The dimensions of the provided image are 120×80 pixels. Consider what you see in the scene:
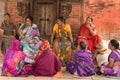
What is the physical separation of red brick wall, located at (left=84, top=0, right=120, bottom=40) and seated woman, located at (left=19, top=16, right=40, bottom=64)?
4858 millimetres

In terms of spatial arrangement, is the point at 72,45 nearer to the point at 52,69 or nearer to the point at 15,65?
the point at 52,69

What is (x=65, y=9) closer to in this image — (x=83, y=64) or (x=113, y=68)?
(x=83, y=64)

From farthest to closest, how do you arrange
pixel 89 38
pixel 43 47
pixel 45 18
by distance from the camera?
pixel 45 18 → pixel 89 38 → pixel 43 47

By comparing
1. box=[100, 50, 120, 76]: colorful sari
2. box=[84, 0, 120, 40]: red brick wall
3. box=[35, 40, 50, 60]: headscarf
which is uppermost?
box=[84, 0, 120, 40]: red brick wall

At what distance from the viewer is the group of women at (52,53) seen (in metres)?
7.34

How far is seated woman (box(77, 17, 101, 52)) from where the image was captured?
904 cm

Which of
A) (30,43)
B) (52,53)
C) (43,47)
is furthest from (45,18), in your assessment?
(52,53)

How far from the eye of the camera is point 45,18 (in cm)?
979

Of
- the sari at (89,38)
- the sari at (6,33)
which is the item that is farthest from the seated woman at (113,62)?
the sari at (6,33)

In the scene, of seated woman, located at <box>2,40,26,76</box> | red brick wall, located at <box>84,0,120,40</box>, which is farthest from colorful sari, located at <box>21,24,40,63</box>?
red brick wall, located at <box>84,0,120,40</box>

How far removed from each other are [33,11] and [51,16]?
2.09 feet

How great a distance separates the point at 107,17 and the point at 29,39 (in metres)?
5.59

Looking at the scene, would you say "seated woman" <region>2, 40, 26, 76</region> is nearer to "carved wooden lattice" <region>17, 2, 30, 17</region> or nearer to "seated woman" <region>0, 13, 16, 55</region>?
"seated woman" <region>0, 13, 16, 55</region>

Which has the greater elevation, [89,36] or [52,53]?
[89,36]
